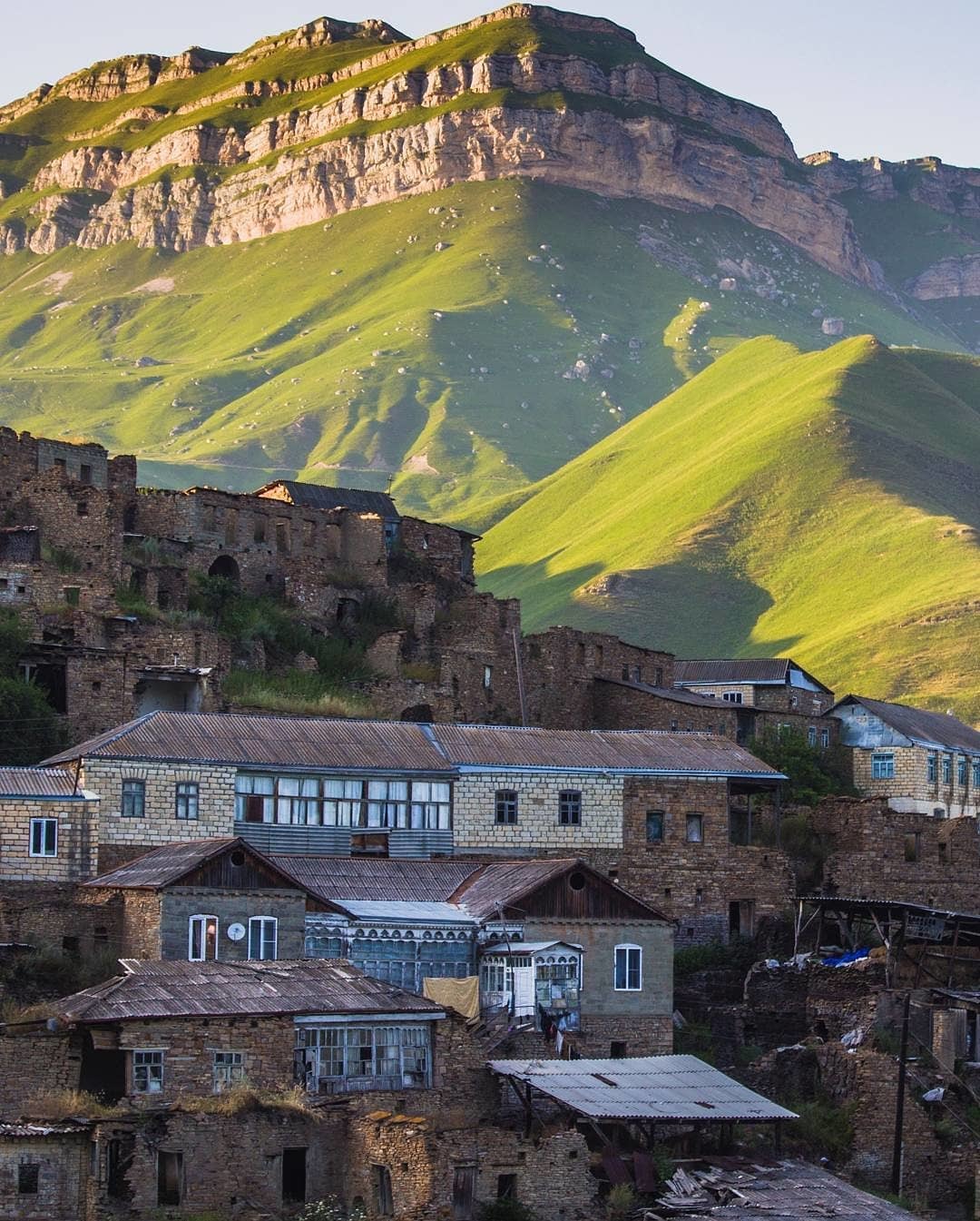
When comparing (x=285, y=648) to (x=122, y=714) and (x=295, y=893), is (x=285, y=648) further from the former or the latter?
(x=295, y=893)

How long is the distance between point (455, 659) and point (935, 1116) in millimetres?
28446

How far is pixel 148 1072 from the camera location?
1766 inches

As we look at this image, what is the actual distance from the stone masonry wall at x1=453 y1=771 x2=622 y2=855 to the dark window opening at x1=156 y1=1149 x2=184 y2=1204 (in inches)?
786

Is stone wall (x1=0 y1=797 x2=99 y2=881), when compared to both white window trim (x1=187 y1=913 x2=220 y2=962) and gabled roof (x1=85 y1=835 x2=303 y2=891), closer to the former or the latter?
gabled roof (x1=85 y1=835 x2=303 y2=891)

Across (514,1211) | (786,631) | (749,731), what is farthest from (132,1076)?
(786,631)

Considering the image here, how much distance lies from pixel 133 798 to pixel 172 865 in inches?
185

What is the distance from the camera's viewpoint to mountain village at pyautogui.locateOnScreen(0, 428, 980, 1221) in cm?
4494

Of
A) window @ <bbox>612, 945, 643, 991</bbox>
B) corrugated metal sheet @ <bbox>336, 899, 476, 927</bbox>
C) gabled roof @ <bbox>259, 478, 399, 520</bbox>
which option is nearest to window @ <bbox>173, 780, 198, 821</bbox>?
corrugated metal sheet @ <bbox>336, 899, 476, 927</bbox>

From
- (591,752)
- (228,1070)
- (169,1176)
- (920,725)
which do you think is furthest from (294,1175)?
(920,725)

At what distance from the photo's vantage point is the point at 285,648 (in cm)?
7962

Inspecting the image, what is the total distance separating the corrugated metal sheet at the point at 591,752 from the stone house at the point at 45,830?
428 inches

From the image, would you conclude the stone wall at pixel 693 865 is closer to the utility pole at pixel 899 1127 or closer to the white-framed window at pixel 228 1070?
the utility pole at pixel 899 1127

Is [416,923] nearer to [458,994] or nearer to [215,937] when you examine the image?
[458,994]

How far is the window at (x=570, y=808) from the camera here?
208 ft
